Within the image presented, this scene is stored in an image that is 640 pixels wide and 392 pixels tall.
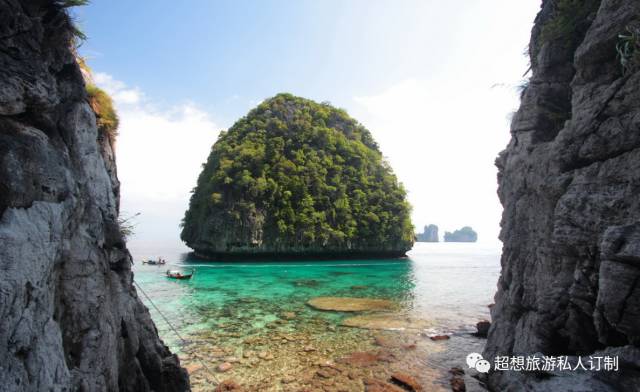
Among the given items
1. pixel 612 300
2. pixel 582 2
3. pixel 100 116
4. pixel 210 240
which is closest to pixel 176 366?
pixel 100 116

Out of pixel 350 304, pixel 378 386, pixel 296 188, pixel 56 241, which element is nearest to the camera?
pixel 56 241

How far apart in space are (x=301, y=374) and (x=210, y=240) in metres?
36.6

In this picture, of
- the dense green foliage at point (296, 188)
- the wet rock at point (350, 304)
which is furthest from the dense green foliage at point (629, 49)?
the dense green foliage at point (296, 188)

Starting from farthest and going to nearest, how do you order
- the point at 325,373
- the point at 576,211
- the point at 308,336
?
the point at 308,336, the point at 325,373, the point at 576,211

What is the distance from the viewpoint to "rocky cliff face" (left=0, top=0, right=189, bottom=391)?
2959 mm

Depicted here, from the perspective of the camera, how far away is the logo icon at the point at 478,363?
25.8ft

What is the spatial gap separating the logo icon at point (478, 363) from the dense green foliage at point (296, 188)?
3461cm

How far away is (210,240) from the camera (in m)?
42.1

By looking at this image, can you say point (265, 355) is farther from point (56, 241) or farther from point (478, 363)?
point (56, 241)

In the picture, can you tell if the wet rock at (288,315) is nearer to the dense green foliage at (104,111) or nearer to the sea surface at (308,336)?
the sea surface at (308,336)

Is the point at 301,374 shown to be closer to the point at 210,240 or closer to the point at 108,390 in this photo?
the point at 108,390

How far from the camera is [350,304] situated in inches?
641

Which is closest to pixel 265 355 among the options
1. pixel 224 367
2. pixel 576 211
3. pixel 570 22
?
pixel 224 367

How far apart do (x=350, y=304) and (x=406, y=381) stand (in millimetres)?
8730
